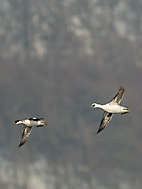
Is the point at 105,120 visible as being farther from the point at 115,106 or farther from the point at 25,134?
the point at 25,134

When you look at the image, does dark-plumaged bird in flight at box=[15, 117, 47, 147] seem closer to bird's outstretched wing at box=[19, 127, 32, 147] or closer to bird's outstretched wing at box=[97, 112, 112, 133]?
bird's outstretched wing at box=[19, 127, 32, 147]

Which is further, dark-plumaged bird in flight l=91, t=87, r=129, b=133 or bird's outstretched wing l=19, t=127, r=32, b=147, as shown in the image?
bird's outstretched wing l=19, t=127, r=32, b=147

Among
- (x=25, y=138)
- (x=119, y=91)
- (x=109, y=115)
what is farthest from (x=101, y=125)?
(x=25, y=138)

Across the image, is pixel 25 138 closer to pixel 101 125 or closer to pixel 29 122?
pixel 29 122

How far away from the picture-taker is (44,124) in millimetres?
102125

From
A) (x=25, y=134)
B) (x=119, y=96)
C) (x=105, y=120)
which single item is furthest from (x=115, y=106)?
(x=25, y=134)

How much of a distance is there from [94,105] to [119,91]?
5.67 metres

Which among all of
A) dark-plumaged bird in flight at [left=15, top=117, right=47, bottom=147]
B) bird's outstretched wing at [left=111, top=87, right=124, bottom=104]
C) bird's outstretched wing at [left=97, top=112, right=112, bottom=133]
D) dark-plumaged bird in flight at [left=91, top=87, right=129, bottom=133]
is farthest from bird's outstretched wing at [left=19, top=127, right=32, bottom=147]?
bird's outstretched wing at [left=111, top=87, right=124, bottom=104]

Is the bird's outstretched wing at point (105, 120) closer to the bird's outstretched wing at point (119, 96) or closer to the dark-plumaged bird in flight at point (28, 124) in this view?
the bird's outstretched wing at point (119, 96)

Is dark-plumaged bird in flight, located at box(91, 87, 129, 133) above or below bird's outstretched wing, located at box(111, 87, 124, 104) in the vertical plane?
below

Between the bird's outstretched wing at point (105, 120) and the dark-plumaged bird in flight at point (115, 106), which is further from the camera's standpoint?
the bird's outstretched wing at point (105, 120)

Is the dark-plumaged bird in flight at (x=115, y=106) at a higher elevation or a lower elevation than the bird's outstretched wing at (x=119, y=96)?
lower

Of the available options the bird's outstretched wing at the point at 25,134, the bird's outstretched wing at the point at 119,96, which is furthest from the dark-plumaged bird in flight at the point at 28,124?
the bird's outstretched wing at the point at 119,96

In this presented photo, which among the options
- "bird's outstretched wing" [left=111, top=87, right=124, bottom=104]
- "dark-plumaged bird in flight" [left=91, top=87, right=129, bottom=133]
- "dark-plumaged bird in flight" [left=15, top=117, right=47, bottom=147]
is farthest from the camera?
"dark-plumaged bird in flight" [left=15, top=117, right=47, bottom=147]
